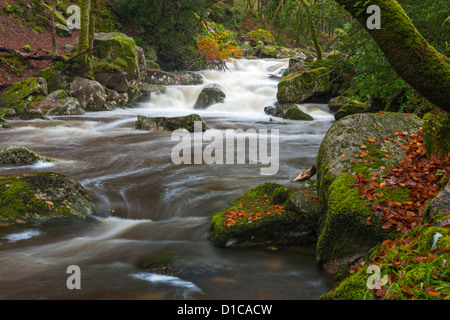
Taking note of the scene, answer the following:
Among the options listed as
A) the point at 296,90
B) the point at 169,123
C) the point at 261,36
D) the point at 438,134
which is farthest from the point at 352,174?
the point at 261,36

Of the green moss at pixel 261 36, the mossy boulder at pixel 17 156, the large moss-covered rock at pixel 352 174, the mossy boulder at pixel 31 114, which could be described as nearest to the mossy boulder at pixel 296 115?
the large moss-covered rock at pixel 352 174

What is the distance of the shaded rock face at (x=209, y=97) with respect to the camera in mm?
19078

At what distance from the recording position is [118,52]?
63.1ft

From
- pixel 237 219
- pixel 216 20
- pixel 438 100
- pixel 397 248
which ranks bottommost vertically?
pixel 237 219

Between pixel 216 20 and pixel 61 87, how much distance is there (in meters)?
22.3

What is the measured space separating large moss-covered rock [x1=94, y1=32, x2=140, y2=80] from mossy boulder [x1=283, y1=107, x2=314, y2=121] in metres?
9.69

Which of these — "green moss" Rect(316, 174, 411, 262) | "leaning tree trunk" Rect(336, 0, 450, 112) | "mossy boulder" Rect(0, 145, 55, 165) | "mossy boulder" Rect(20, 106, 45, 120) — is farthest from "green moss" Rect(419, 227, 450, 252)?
"mossy boulder" Rect(20, 106, 45, 120)

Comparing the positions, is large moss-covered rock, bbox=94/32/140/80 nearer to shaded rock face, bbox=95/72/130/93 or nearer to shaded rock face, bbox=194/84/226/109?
shaded rock face, bbox=95/72/130/93

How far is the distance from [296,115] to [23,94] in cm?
1302

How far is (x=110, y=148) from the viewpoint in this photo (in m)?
10.5

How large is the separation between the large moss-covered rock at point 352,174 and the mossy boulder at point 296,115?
10.7m

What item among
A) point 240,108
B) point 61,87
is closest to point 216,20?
point 240,108

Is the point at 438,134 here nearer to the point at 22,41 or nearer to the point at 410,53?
the point at 410,53
